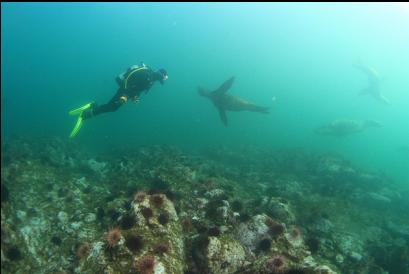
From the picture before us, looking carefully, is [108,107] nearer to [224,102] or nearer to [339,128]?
[224,102]

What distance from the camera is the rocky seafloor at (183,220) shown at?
30.7 ft

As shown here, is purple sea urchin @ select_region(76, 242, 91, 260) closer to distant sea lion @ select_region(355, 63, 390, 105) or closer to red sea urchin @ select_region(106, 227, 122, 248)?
red sea urchin @ select_region(106, 227, 122, 248)

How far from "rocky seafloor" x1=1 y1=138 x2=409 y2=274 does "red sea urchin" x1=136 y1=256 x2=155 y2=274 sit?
3 centimetres

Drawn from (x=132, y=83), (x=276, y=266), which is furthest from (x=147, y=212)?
(x=132, y=83)

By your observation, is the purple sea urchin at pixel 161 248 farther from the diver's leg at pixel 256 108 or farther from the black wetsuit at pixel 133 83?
the diver's leg at pixel 256 108

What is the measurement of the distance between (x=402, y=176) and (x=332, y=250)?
35765 mm

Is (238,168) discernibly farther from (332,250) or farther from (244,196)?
(332,250)

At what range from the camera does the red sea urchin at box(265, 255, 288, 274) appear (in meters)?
7.29

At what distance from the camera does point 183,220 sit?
11.4m

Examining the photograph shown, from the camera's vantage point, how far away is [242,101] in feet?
110

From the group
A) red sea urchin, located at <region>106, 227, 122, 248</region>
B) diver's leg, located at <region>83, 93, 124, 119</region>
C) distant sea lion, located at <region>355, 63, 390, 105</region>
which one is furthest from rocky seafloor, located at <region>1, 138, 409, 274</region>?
distant sea lion, located at <region>355, 63, 390, 105</region>

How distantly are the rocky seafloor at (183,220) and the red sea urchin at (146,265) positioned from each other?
33mm

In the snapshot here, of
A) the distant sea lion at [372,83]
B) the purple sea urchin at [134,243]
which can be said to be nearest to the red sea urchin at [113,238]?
the purple sea urchin at [134,243]

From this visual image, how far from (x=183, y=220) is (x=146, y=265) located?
3036 mm
